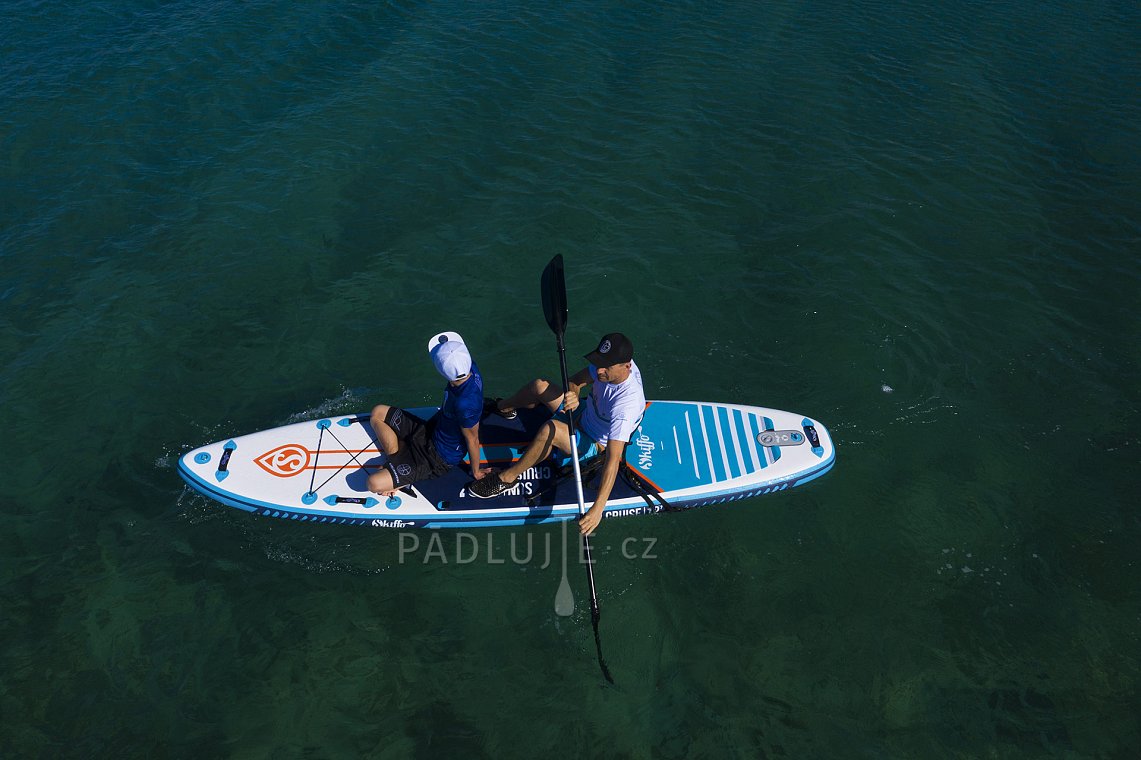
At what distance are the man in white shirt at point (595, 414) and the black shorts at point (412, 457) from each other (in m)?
0.57

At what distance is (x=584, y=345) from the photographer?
11.9 m

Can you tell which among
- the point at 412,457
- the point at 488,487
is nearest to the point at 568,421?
the point at 488,487

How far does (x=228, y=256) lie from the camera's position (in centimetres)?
1330

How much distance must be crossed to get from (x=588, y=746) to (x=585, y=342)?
6323 millimetres

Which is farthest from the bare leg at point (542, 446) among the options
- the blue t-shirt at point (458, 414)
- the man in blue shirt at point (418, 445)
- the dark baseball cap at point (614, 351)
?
the dark baseball cap at point (614, 351)

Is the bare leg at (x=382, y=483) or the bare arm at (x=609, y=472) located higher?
the bare arm at (x=609, y=472)

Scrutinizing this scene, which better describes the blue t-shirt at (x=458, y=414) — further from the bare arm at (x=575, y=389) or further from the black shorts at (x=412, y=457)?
the bare arm at (x=575, y=389)

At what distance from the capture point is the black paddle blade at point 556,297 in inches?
348

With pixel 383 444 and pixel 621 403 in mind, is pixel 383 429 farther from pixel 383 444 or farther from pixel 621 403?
pixel 621 403

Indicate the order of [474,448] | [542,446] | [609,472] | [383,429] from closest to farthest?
[609,472] → [474,448] → [542,446] → [383,429]

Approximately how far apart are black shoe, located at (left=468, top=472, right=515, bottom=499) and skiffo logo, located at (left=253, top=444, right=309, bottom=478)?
2.33 metres

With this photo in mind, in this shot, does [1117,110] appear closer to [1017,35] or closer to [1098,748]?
[1017,35]

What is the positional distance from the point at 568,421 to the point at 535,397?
850 mm

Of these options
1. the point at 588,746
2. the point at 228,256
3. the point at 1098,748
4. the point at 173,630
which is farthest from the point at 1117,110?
the point at 173,630
